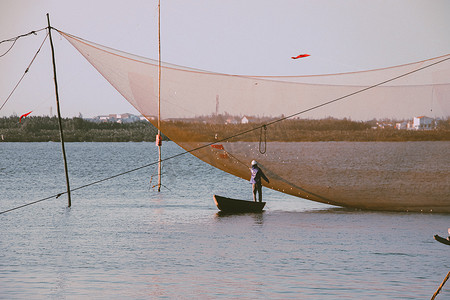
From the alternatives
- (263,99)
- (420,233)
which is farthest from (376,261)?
(263,99)

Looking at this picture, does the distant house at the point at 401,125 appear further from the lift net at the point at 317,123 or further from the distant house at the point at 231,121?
the distant house at the point at 231,121

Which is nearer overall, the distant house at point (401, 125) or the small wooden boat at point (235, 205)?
the distant house at point (401, 125)

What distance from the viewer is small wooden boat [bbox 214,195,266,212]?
23484mm

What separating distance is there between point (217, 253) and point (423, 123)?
721 cm

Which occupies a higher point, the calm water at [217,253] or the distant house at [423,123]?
the distant house at [423,123]

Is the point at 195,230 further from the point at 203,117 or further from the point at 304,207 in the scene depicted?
the point at 304,207

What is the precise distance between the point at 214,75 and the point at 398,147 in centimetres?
536

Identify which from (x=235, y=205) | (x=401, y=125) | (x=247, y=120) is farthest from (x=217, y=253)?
(x=235, y=205)

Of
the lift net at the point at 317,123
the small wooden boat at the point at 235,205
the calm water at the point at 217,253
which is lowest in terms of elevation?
the calm water at the point at 217,253

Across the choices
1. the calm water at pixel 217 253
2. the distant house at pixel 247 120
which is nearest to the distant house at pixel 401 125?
the calm water at pixel 217 253

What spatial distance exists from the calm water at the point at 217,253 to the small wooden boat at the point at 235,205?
11.0 inches

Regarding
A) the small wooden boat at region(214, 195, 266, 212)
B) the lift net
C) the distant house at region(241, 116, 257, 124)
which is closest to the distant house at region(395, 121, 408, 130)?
the lift net

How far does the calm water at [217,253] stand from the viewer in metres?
12.6

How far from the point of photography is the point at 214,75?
19.2 m
